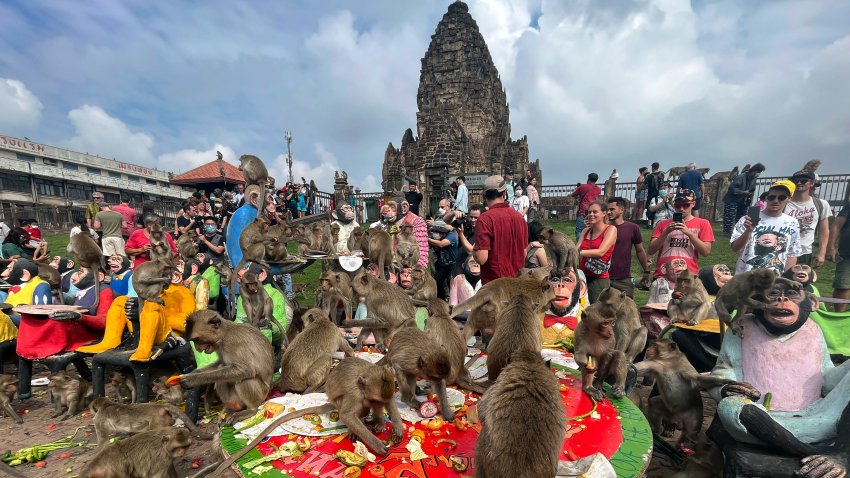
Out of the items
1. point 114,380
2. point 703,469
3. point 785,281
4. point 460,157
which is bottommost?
point 703,469

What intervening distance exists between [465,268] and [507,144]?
35.3m

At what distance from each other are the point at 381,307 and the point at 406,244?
2.76 metres

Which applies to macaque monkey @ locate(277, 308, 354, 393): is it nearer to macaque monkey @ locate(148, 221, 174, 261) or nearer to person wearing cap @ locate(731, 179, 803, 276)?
macaque monkey @ locate(148, 221, 174, 261)

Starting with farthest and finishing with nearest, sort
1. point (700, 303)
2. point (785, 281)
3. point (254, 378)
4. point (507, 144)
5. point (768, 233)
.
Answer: point (507, 144)
point (768, 233)
point (700, 303)
point (254, 378)
point (785, 281)

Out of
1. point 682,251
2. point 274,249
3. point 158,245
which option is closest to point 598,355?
point 682,251

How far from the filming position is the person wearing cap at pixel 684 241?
5.18m

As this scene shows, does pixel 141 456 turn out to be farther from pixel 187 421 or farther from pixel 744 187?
pixel 744 187

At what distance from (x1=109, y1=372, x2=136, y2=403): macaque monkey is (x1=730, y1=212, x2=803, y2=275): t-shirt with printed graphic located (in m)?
8.14

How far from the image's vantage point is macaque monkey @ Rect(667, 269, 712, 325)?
4.30m

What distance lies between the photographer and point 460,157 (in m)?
27.2


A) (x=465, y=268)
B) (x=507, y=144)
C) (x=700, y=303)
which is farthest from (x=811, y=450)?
(x=507, y=144)

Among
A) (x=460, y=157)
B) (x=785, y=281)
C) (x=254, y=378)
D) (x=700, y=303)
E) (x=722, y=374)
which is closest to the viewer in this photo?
(x=785, y=281)

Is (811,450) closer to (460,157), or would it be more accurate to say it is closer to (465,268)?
(465,268)

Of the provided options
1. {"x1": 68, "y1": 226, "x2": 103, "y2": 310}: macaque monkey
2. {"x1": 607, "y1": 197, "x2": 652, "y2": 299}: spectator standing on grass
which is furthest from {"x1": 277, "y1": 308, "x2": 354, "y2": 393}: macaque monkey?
{"x1": 607, "y1": 197, "x2": 652, "y2": 299}: spectator standing on grass
